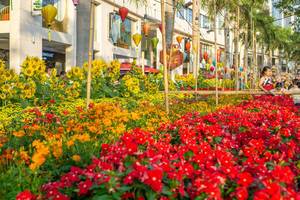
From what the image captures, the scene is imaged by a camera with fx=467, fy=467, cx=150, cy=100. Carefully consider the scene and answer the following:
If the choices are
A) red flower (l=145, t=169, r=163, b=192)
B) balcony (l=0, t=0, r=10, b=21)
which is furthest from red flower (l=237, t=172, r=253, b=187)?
balcony (l=0, t=0, r=10, b=21)

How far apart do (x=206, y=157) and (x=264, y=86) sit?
302 inches

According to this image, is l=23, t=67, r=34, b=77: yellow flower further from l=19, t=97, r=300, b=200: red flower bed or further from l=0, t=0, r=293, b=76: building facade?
l=0, t=0, r=293, b=76: building facade

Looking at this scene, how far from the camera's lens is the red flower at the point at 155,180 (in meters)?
2.36

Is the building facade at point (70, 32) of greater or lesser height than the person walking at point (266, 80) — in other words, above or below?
above

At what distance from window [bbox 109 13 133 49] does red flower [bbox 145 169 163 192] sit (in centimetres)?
2662

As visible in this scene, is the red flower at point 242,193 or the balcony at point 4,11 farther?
the balcony at point 4,11

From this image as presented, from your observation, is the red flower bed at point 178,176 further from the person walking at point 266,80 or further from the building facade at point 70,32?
the building facade at point 70,32

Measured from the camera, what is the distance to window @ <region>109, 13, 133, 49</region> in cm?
2884

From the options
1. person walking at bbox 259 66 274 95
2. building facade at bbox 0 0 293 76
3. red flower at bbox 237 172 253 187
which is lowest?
red flower at bbox 237 172 253 187

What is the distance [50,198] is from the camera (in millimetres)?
2678

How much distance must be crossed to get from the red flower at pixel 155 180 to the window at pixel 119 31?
26.6m

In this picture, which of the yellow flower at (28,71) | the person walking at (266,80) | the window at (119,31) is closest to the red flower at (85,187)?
the yellow flower at (28,71)

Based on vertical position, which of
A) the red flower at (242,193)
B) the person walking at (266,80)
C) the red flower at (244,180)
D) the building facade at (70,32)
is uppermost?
the building facade at (70,32)

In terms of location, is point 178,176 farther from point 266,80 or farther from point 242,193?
point 266,80
